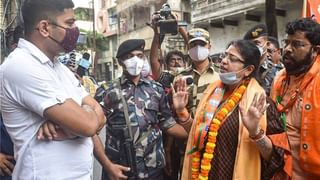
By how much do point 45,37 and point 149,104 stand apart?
1422mm

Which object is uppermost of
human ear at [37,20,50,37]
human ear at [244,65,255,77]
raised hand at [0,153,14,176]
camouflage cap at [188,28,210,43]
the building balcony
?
the building balcony

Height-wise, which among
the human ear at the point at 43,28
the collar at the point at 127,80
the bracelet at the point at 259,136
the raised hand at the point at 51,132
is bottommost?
the bracelet at the point at 259,136

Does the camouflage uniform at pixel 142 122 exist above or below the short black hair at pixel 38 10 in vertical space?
below

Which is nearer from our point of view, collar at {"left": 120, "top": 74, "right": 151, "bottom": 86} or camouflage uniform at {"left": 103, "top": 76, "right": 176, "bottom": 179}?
camouflage uniform at {"left": 103, "top": 76, "right": 176, "bottom": 179}

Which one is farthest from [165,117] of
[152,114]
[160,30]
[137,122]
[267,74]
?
[267,74]

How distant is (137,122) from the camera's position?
324cm

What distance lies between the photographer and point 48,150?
1944mm

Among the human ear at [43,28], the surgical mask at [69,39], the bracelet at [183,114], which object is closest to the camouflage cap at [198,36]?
the bracelet at [183,114]

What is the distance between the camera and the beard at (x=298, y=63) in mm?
3068

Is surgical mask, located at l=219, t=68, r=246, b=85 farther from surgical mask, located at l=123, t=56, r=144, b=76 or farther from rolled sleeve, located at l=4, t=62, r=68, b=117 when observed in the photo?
rolled sleeve, located at l=4, t=62, r=68, b=117

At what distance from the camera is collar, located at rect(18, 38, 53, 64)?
1978mm

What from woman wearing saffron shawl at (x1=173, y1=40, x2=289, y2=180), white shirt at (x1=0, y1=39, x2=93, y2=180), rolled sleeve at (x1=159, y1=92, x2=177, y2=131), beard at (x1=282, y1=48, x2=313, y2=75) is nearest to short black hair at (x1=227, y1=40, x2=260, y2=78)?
woman wearing saffron shawl at (x1=173, y1=40, x2=289, y2=180)

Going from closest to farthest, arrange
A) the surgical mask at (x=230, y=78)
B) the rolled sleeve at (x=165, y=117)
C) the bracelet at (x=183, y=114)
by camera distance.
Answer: the surgical mask at (x=230, y=78), the bracelet at (x=183, y=114), the rolled sleeve at (x=165, y=117)

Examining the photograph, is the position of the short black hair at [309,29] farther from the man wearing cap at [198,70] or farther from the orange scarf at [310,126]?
the man wearing cap at [198,70]
